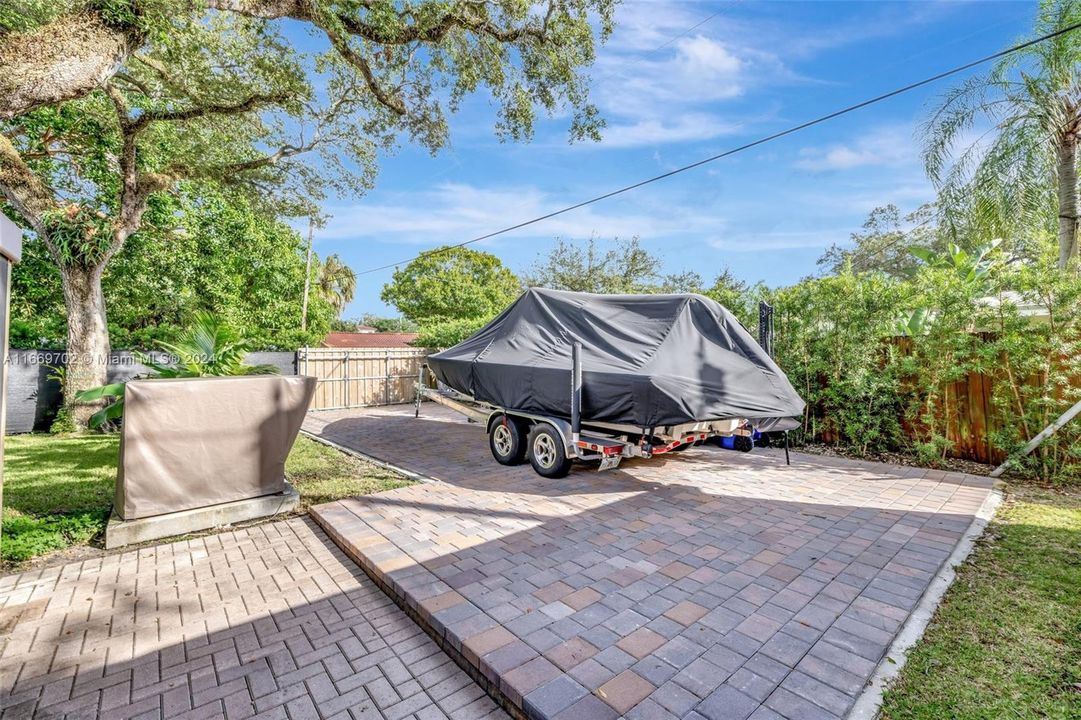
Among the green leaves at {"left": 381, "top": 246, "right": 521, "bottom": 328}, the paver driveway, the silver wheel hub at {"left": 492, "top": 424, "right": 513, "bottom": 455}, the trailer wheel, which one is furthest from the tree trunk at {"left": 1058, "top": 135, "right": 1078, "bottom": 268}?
the green leaves at {"left": 381, "top": 246, "right": 521, "bottom": 328}

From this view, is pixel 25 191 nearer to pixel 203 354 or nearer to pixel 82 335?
Answer: pixel 82 335

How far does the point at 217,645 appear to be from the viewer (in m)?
2.55

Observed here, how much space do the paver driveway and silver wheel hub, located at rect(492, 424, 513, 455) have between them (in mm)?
474

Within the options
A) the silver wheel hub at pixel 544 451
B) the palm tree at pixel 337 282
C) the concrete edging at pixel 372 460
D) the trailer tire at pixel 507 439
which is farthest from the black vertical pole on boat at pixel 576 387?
the palm tree at pixel 337 282

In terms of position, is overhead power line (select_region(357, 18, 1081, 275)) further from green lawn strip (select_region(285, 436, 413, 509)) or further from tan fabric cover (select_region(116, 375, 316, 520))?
tan fabric cover (select_region(116, 375, 316, 520))

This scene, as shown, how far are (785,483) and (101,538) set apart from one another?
21.9 ft

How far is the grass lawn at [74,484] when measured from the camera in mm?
3781

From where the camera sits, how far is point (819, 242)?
21.3 metres

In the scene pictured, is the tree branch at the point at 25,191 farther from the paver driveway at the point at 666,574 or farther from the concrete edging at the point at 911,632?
the concrete edging at the point at 911,632

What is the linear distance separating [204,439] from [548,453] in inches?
134

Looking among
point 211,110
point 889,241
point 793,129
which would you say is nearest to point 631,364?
point 793,129

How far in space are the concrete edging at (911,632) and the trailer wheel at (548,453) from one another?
3184 millimetres

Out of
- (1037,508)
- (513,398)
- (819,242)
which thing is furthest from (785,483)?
(819,242)

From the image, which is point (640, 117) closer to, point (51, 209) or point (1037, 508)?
point (1037, 508)
